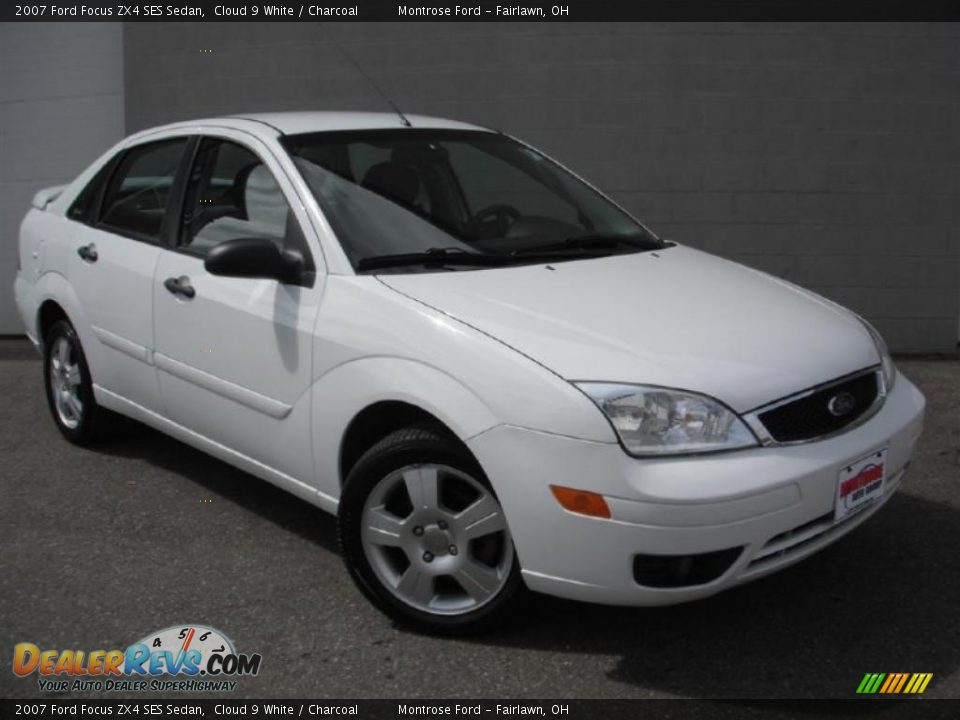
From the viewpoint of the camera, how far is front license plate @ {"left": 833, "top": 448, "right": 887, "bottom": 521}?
3221 millimetres

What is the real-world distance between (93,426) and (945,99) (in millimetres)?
5438

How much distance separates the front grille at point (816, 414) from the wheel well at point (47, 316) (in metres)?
3.45

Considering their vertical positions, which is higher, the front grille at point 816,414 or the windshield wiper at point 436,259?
the windshield wiper at point 436,259

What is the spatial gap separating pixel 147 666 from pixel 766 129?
17.5 ft

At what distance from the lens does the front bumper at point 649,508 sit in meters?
2.93

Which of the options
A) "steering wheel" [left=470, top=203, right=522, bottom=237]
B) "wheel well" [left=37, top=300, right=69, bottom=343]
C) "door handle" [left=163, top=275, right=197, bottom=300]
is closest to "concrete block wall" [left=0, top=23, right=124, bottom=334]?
"wheel well" [left=37, top=300, right=69, bottom=343]

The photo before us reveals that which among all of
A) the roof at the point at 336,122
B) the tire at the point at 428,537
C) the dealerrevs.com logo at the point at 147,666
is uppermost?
the roof at the point at 336,122

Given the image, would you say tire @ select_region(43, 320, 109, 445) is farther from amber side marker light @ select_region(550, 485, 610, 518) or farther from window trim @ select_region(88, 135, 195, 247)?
amber side marker light @ select_region(550, 485, 610, 518)

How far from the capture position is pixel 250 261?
3643mm

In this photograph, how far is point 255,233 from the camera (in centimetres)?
410

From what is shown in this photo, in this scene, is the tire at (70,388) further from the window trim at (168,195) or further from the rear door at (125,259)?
the window trim at (168,195)

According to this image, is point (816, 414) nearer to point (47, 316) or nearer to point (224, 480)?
point (224, 480)

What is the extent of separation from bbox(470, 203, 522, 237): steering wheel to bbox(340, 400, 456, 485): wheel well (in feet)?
2.71
